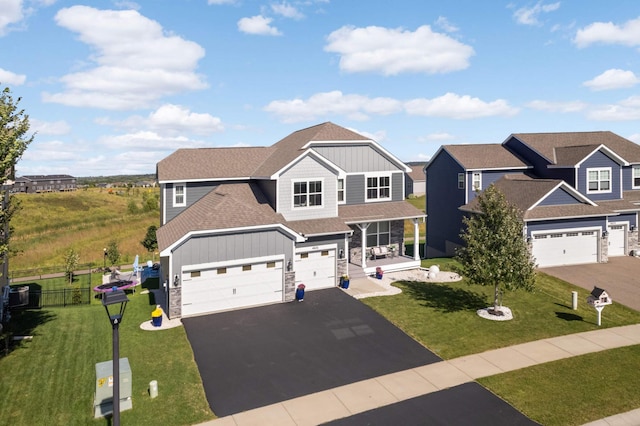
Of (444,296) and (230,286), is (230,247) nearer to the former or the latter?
(230,286)

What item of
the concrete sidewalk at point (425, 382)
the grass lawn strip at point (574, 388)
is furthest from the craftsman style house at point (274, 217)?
the grass lawn strip at point (574, 388)

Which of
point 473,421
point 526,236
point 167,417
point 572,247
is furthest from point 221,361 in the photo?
point 572,247

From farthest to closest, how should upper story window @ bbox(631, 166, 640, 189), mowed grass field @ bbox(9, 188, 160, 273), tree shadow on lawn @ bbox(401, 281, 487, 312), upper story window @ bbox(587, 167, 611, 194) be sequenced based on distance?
mowed grass field @ bbox(9, 188, 160, 273)
upper story window @ bbox(631, 166, 640, 189)
upper story window @ bbox(587, 167, 611, 194)
tree shadow on lawn @ bbox(401, 281, 487, 312)

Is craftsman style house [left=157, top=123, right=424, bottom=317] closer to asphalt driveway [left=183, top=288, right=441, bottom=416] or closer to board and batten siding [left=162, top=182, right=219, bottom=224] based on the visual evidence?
board and batten siding [left=162, top=182, right=219, bottom=224]

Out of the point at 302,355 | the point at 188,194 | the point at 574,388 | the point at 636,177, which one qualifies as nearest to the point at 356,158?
the point at 188,194

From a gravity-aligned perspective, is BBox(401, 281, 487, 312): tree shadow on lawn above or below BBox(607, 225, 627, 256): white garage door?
below

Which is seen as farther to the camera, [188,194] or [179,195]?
[188,194]

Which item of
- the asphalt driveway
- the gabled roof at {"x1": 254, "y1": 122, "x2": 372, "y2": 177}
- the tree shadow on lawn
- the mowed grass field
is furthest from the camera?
the mowed grass field

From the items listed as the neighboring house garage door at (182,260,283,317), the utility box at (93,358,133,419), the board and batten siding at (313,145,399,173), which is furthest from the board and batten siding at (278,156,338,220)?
the utility box at (93,358,133,419)
